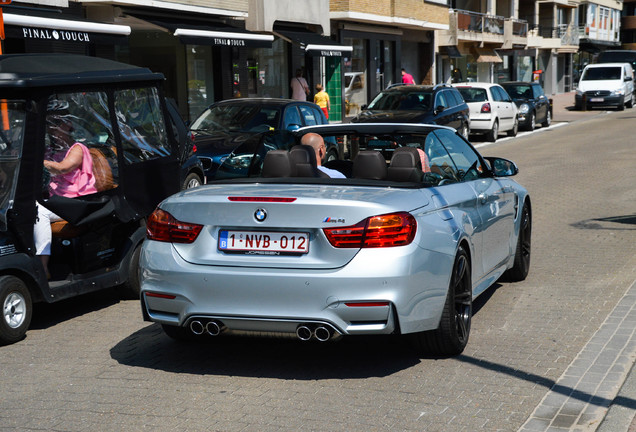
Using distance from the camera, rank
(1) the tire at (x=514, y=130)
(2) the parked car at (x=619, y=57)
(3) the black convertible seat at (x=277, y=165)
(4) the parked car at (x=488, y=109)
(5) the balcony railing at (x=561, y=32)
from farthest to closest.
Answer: (5) the balcony railing at (x=561, y=32)
(2) the parked car at (x=619, y=57)
(1) the tire at (x=514, y=130)
(4) the parked car at (x=488, y=109)
(3) the black convertible seat at (x=277, y=165)

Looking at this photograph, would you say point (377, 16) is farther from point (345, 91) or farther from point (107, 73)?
point (107, 73)

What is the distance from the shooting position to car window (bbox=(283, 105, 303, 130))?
1633cm

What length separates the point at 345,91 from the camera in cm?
3606

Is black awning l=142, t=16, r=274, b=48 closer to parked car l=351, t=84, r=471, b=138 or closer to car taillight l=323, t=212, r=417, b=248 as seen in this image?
parked car l=351, t=84, r=471, b=138

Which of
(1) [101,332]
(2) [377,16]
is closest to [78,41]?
(1) [101,332]

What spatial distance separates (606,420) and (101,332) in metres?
3.74

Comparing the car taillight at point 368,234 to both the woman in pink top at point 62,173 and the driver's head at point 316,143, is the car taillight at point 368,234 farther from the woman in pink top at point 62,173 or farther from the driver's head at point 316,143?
the woman in pink top at point 62,173

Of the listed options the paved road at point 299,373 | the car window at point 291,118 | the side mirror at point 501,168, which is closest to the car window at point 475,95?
the car window at point 291,118

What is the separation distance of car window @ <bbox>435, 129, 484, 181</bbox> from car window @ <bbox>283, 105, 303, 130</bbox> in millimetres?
8904

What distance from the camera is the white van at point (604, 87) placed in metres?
45.3

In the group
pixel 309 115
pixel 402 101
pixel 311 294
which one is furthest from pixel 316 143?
pixel 402 101

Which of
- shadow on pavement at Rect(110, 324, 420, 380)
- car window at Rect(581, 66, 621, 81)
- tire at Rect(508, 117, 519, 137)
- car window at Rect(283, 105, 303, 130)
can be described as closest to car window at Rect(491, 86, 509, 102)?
tire at Rect(508, 117, 519, 137)

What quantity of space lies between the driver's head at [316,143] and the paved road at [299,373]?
1466mm

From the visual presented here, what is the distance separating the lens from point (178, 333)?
6395mm
